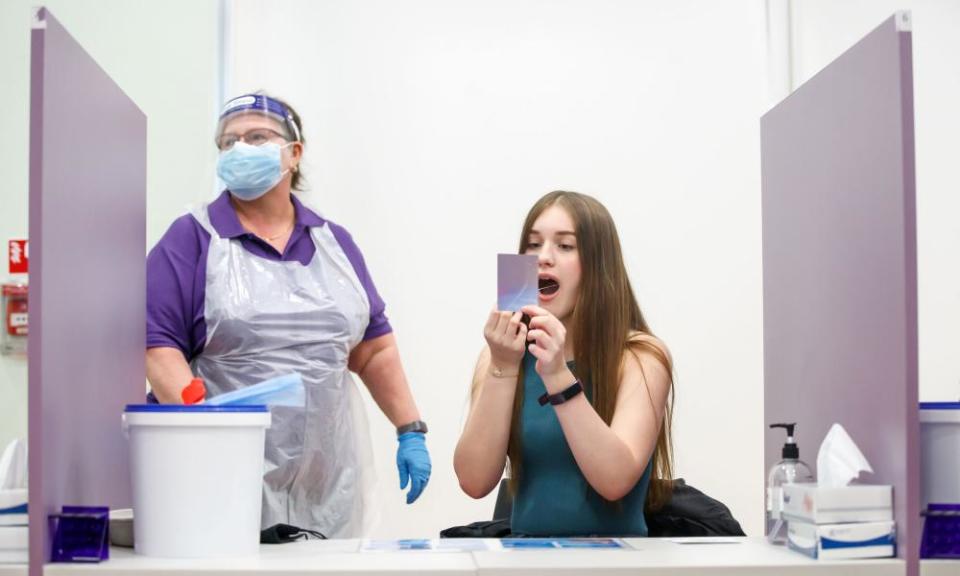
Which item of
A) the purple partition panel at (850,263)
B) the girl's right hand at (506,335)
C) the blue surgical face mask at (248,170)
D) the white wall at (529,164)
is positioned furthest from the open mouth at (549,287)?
the white wall at (529,164)

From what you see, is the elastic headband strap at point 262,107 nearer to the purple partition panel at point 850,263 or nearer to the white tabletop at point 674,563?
the purple partition panel at point 850,263

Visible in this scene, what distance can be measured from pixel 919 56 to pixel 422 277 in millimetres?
1752

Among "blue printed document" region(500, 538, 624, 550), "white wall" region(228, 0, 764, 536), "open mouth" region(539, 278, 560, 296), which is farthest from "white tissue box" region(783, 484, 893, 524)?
"white wall" region(228, 0, 764, 536)

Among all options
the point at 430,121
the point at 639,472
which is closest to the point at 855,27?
the point at 430,121

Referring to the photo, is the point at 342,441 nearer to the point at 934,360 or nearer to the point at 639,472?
the point at 639,472

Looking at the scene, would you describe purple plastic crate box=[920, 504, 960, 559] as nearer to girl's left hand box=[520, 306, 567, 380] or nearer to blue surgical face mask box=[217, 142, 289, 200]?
girl's left hand box=[520, 306, 567, 380]

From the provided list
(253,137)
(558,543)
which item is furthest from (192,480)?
(253,137)

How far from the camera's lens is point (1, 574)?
1390 millimetres

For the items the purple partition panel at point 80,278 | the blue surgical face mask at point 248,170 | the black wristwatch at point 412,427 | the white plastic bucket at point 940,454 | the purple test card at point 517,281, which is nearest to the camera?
the purple partition panel at point 80,278

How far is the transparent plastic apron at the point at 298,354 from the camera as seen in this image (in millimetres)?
2438

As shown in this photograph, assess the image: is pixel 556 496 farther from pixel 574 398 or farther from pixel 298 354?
pixel 298 354

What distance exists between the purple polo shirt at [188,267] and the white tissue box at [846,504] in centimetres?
142

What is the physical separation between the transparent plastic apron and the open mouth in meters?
0.65

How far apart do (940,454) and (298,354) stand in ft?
4.64
